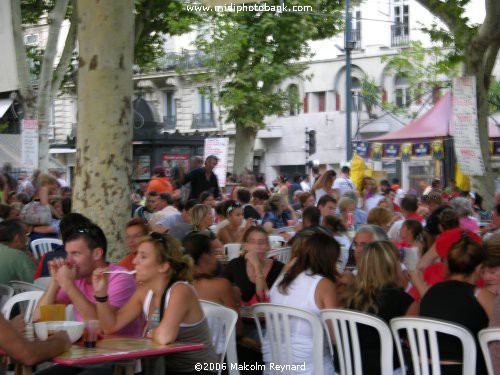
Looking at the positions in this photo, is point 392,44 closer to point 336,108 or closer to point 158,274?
point 336,108

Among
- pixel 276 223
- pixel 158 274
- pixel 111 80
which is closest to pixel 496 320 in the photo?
pixel 158 274

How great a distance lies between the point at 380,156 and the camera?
64.8ft

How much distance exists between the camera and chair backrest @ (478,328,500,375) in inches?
190

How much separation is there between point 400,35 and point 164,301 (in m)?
37.3

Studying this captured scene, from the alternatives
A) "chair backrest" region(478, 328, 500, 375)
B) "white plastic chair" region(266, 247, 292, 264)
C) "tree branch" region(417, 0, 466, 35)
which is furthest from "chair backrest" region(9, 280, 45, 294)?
"tree branch" region(417, 0, 466, 35)

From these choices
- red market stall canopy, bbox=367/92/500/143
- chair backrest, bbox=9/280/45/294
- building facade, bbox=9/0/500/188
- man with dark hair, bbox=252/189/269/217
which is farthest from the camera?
building facade, bbox=9/0/500/188

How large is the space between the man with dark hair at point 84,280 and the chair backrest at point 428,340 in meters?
1.75

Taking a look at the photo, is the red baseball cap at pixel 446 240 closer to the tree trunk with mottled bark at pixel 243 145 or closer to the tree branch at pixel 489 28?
the tree branch at pixel 489 28

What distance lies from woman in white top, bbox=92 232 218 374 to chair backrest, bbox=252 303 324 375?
0.62 meters

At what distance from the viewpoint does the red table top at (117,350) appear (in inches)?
176

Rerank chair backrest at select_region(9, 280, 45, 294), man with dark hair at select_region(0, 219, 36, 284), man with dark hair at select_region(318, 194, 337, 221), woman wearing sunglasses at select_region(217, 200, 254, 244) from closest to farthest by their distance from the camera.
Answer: chair backrest at select_region(9, 280, 45, 294) < man with dark hair at select_region(0, 219, 36, 284) < woman wearing sunglasses at select_region(217, 200, 254, 244) < man with dark hair at select_region(318, 194, 337, 221)

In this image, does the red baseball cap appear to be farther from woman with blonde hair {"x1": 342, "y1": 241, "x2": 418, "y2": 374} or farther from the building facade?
the building facade

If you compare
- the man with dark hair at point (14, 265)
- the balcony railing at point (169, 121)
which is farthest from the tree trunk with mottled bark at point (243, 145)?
the man with dark hair at point (14, 265)

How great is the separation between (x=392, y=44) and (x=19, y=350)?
39094mm
